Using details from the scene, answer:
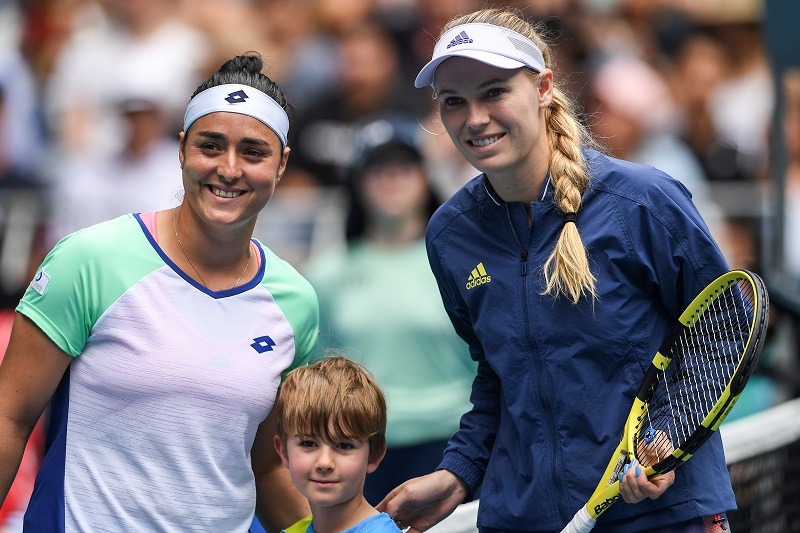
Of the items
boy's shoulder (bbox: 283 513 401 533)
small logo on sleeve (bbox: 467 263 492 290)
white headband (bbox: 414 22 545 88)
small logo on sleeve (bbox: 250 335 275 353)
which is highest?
white headband (bbox: 414 22 545 88)

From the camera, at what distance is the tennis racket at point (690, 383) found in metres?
2.77

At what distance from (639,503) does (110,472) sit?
49.4 inches

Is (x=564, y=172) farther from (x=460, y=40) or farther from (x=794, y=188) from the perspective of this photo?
(x=794, y=188)

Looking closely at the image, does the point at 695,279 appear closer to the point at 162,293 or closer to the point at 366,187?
the point at 162,293

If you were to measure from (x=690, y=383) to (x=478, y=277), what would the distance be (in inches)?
22.9

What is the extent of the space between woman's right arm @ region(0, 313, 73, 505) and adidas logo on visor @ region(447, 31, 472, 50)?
120 centimetres

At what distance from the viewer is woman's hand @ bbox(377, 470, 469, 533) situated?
320 centimetres

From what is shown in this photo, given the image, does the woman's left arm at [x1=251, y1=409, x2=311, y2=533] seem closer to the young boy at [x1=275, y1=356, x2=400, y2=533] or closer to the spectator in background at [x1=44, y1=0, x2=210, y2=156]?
the young boy at [x1=275, y1=356, x2=400, y2=533]

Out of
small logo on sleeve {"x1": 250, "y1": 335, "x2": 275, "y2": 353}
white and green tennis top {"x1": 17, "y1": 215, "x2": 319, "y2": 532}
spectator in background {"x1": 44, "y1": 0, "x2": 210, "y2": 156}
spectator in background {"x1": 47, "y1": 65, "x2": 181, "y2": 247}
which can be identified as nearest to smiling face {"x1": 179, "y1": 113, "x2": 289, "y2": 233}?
white and green tennis top {"x1": 17, "y1": 215, "x2": 319, "y2": 532}

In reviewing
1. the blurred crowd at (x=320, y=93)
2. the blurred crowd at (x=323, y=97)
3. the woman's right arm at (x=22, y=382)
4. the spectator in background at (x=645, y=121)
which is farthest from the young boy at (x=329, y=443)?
the spectator in background at (x=645, y=121)

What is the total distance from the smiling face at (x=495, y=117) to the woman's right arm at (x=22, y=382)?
111 centimetres

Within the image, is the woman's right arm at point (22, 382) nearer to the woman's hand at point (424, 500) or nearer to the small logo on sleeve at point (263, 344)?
the small logo on sleeve at point (263, 344)

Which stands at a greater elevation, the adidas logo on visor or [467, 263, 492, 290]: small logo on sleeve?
the adidas logo on visor

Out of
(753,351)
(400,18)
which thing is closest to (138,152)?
(400,18)
